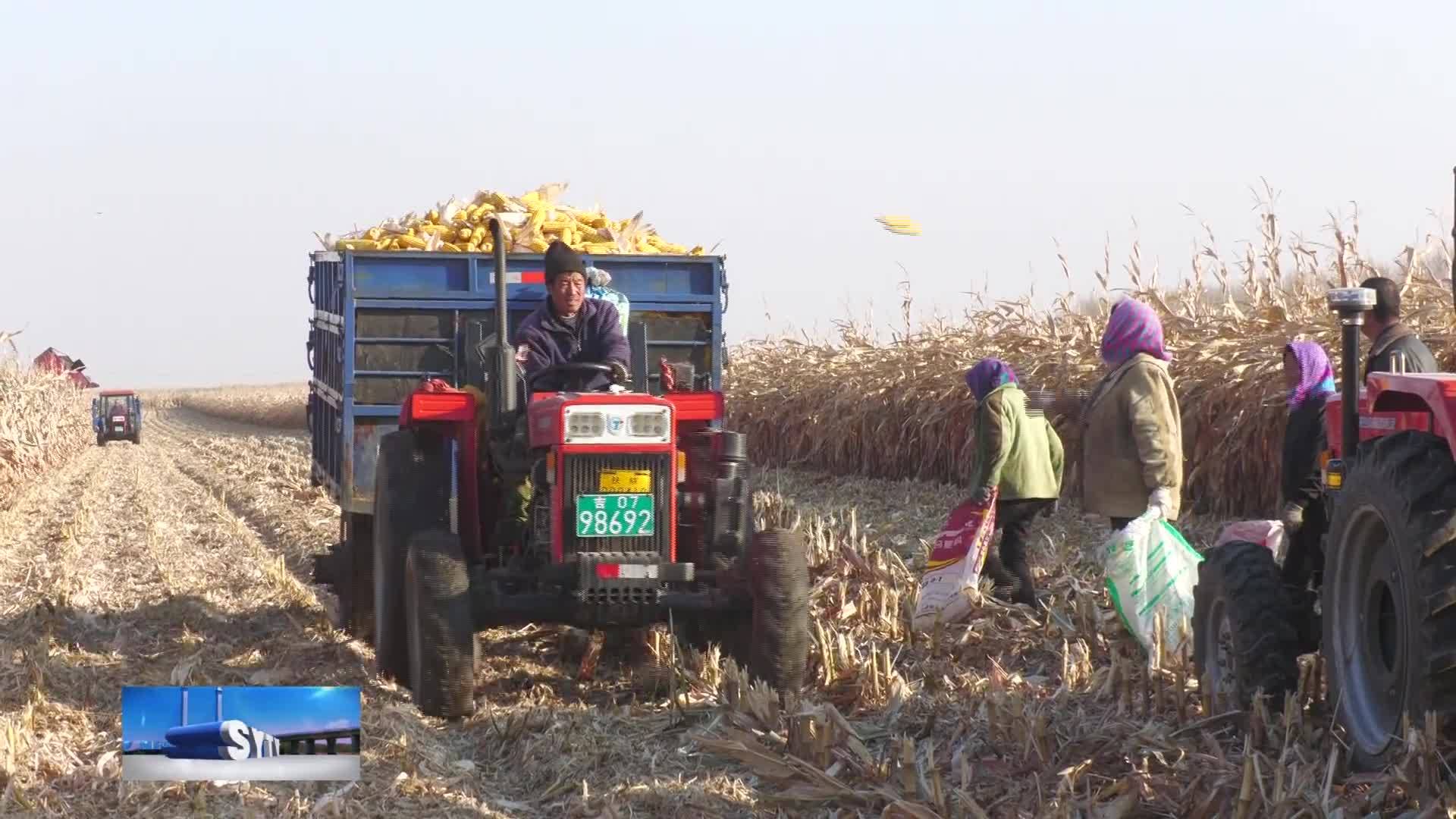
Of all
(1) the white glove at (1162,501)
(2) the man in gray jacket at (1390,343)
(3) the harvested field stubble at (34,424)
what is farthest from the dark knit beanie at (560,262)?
(3) the harvested field stubble at (34,424)

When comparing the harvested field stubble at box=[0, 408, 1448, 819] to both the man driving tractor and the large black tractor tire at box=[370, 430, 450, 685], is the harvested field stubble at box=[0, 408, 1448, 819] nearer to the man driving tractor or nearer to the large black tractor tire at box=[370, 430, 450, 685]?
the large black tractor tire at box=[370, 430, 450, 685]

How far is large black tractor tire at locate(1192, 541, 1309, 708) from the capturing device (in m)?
5.41

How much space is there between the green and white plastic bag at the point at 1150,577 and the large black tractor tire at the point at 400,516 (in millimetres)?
2831

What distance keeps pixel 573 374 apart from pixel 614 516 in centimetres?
92

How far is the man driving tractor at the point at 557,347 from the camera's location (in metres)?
7.13

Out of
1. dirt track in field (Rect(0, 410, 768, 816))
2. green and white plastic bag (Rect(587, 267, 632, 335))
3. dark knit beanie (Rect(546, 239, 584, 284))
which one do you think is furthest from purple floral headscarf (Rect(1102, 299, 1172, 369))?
green and white plastic bag (Rect(587, 267, 632, 335))

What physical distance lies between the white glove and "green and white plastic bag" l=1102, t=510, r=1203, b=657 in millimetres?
187

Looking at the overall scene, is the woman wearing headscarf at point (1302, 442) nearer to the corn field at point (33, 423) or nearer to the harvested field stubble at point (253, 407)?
the corn field at point (33, 423)

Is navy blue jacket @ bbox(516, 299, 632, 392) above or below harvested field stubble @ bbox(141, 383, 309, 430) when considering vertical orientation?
below

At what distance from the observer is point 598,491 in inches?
257

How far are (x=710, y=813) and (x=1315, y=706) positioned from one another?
6.45ft

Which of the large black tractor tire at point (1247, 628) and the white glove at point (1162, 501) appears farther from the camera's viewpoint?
the white glove at point (1162, 501)

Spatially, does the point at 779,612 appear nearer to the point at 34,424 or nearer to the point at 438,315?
the point at 438,315

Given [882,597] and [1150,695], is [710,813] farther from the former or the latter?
[882,597]
